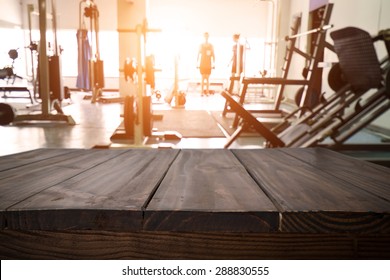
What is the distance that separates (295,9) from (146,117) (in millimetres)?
5680

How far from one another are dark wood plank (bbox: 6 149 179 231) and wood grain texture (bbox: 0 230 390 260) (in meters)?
0.03

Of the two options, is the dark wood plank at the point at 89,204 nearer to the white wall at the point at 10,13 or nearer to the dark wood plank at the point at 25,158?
the dark wood plank at the point at 25,158

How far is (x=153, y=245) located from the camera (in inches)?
19.7

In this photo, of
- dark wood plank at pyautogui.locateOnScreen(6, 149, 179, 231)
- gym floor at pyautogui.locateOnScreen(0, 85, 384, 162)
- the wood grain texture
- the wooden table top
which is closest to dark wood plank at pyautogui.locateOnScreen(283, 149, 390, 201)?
the wooden table top

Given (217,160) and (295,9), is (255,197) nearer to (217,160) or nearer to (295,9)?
(217,160)

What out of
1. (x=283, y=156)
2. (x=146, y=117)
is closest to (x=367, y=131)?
(x=146, y=117)

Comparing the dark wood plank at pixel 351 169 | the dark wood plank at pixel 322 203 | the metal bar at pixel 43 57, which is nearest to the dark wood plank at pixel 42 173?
the dark wood plank at pixel 322 203

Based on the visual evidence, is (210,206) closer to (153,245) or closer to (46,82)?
(153,245)

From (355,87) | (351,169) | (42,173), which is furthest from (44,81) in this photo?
(351,169)

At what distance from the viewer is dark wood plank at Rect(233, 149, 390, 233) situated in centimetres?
47

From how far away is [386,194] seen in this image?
551 mm

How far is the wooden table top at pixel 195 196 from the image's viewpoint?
18.3 inches

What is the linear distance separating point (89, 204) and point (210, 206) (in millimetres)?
162

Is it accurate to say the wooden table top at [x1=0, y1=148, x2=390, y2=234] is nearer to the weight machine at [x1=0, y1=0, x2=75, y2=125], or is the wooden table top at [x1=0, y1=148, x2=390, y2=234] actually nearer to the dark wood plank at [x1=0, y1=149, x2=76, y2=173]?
the dark wood plank at [x1=0, y1=149, x2=76, y2=173]
